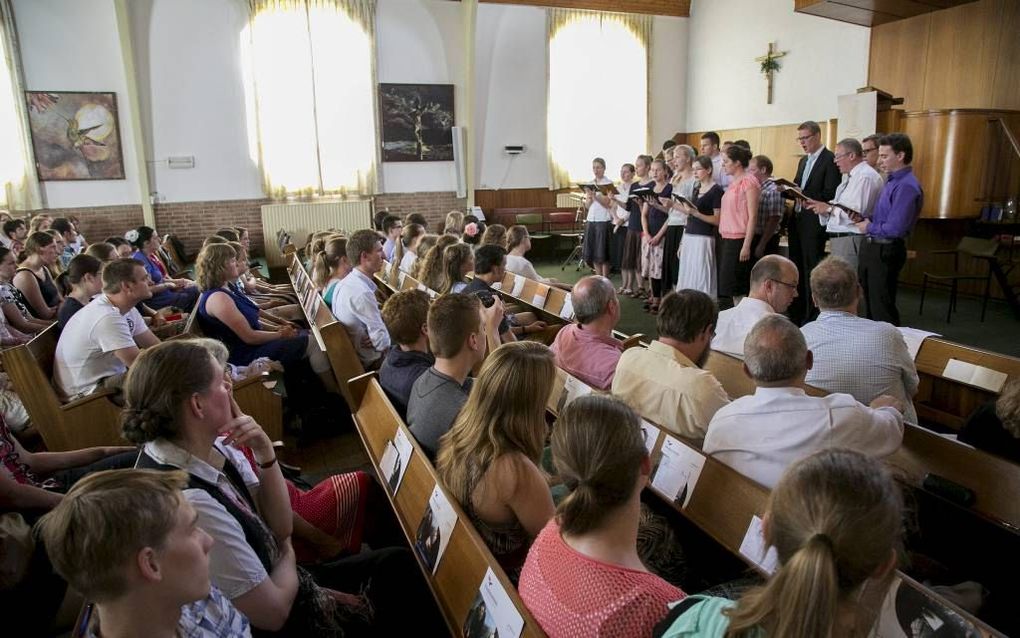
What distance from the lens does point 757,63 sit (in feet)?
34.6

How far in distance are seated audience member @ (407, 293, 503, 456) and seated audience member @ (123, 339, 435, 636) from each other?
1.44 feet

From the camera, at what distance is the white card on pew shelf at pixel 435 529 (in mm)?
1542

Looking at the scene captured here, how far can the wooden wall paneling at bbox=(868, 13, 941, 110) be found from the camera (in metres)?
8.22

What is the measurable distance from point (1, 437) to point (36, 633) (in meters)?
0.79

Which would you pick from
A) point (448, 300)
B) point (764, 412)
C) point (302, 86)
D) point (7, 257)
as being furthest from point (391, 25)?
point (764, 412)

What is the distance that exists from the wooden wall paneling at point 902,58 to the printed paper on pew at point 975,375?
283 inches

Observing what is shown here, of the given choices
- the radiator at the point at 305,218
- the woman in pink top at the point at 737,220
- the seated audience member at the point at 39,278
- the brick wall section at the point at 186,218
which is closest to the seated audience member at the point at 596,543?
the woman in pink top at the point at 737,220

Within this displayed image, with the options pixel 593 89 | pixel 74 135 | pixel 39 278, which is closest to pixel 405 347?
pixel 39 278

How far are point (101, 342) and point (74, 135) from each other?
7654 mm

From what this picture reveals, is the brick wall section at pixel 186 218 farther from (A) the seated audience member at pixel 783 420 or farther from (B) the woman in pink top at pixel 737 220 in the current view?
(A) the seated audience member at pixel 783 420

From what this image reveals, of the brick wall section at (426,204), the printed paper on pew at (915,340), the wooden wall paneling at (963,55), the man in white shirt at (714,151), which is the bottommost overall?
the printed paper on pew at (915,340)

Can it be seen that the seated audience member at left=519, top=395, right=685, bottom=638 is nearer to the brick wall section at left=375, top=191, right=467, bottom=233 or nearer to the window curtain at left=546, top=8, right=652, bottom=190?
the brick wall section at left=375, top=191, right=467, bottom=233

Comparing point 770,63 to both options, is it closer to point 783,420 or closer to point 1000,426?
point 1000,426

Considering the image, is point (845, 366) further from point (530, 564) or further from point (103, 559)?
point (103, 559)
